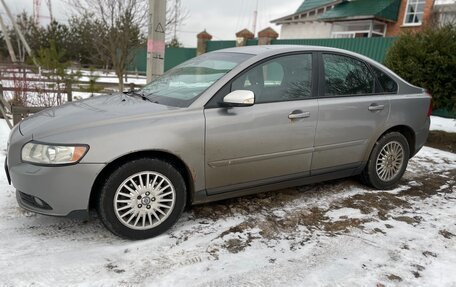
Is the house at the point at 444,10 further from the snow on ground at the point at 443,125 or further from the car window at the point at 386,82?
the car window at the point at 386,82

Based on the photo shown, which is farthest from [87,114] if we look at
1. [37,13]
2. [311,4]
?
[37,13]

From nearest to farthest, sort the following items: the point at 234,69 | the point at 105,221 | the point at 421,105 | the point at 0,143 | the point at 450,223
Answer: the point at 105,221 → the point at 234,69 → the point at 450,223 → the point at 421,105 → the point at 0,143

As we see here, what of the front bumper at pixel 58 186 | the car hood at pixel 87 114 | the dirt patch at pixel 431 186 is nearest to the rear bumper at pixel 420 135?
the dirt patch at pixel 431 186

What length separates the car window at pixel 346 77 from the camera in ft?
12.3

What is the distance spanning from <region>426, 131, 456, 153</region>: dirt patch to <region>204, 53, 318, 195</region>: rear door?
465cm

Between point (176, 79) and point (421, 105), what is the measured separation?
2959mm

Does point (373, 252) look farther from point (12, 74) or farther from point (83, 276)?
point (12, 74)

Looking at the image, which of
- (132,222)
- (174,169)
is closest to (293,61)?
(174,169)

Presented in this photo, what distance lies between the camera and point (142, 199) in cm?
289

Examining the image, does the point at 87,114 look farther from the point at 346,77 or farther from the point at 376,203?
the point at 376,203

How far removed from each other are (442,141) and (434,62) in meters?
1.61

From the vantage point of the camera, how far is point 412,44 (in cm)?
745

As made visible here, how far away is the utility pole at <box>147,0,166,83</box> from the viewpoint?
18.4 feet

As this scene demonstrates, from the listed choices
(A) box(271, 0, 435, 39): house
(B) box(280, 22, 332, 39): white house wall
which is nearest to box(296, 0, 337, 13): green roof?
(A) box(271, 0, 435, 39): house
